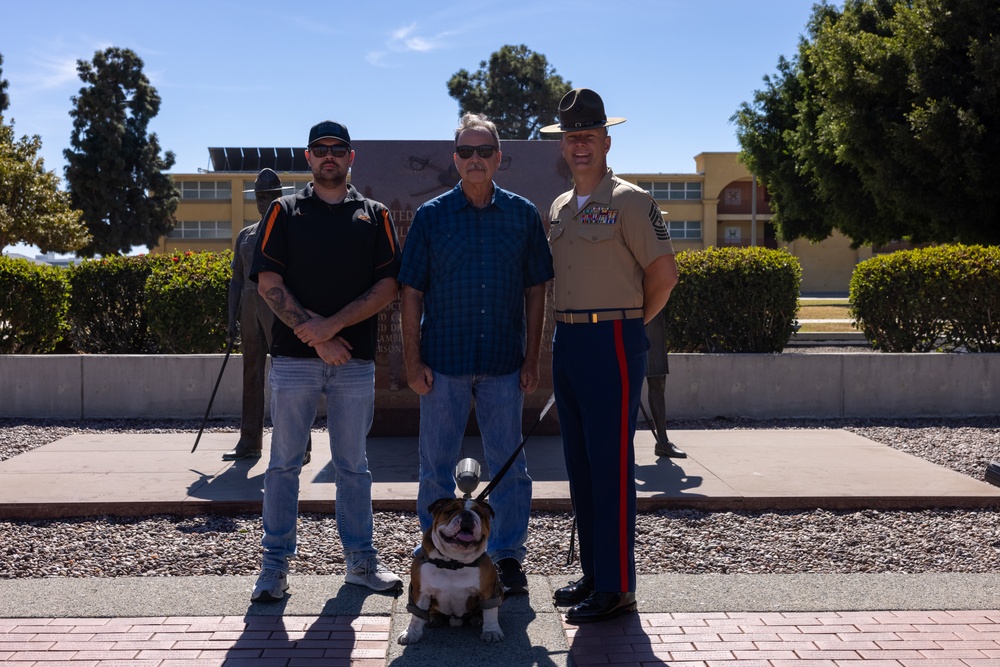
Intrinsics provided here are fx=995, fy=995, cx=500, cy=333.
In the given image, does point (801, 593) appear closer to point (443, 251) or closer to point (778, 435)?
point (443, 251)

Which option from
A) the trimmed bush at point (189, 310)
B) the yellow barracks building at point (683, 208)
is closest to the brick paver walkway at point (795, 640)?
the trimmed bush at point (189, 310)

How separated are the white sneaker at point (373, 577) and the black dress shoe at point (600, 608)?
813 mm

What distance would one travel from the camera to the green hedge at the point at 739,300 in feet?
35.1

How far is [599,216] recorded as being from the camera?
3992 millimetres

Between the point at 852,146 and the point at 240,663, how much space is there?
23424mm

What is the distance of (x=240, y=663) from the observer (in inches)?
140

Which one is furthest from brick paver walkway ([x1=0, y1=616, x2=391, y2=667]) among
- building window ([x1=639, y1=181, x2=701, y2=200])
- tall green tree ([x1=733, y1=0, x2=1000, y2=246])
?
building window ([x1=639, y1=181, x2=701, y2=200])

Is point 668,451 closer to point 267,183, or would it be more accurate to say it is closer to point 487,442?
point 487,442

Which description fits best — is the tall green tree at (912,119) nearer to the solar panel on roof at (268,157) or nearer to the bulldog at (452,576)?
the bulldog at (452,576)

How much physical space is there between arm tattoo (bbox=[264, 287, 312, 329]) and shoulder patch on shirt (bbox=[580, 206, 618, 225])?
1.24 metres

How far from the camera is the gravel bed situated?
16.0 feet

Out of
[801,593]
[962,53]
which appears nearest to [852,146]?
[962,53]

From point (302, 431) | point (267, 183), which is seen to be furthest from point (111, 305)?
point (302, 431)

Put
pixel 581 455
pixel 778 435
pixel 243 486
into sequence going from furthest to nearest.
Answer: pixel 778 435, pixel 243 486, pixel 581 455
